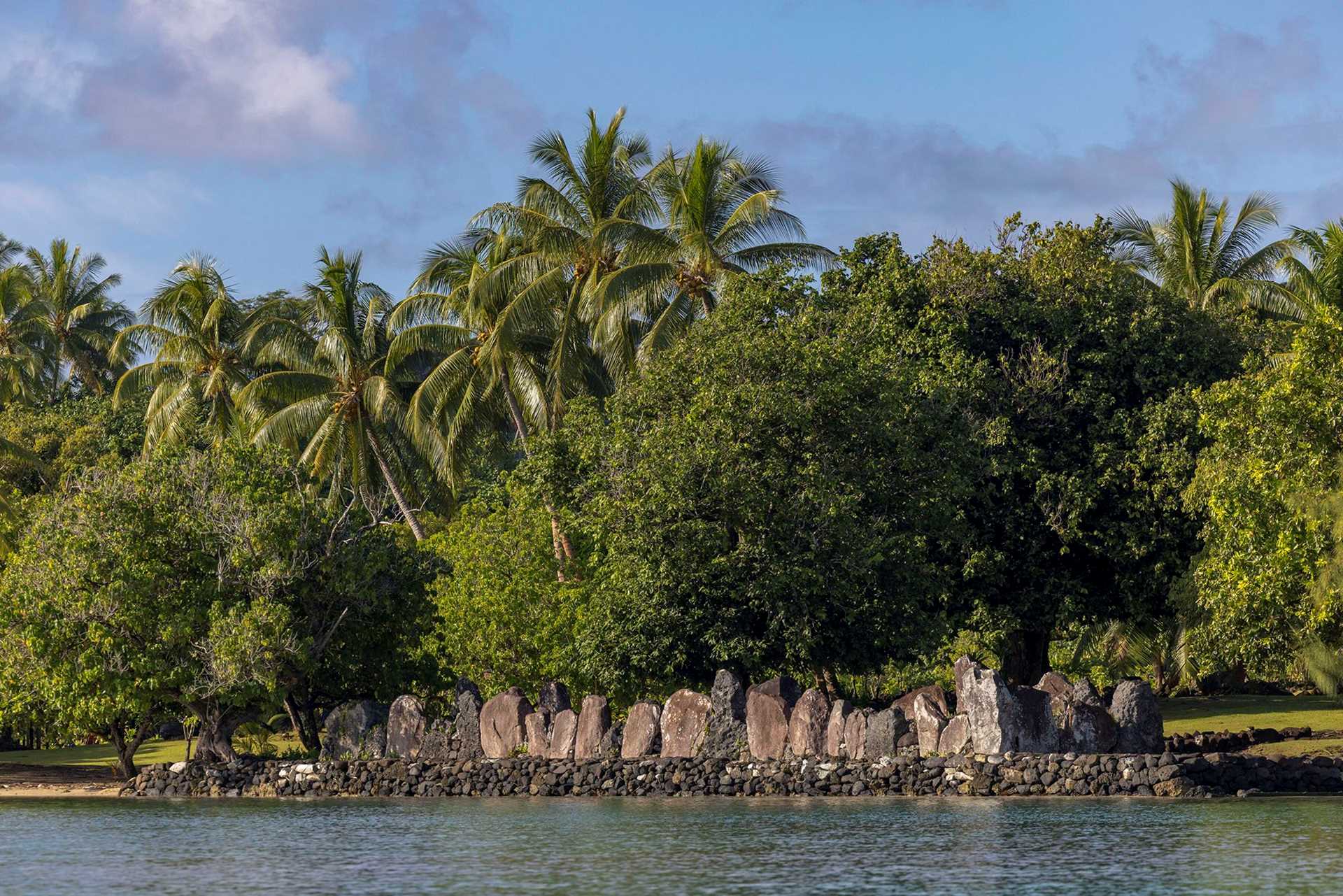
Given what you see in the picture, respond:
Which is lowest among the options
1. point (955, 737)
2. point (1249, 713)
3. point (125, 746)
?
point (955, 737)

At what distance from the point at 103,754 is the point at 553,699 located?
16.9 meters

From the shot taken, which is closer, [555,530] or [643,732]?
[643,732]

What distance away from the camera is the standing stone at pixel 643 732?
2572 cm

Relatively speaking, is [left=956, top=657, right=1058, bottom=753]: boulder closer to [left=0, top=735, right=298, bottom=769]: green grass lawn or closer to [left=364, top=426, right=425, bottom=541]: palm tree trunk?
[left=0, top=735, right=298, bottom=769]: green grass lawn

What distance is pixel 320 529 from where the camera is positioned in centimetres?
2884

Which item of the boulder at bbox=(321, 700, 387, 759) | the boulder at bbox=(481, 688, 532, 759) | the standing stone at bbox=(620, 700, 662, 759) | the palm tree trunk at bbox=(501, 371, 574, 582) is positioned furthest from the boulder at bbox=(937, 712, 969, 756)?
the palm tree trunk at bbox=(501, 371, 574, 582)

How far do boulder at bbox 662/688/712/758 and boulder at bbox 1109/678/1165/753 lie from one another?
6.29 metres

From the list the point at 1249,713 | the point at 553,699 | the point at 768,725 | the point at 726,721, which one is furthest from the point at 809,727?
the point at 1249,713

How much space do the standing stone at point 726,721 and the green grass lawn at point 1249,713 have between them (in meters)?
10.2

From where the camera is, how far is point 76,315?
57688 millimetres

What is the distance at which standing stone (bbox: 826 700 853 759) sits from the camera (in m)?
24.2

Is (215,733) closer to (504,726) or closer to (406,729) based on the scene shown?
(406,729)

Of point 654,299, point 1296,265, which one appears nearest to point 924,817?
point 654,299

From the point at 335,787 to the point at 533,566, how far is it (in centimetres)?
731
